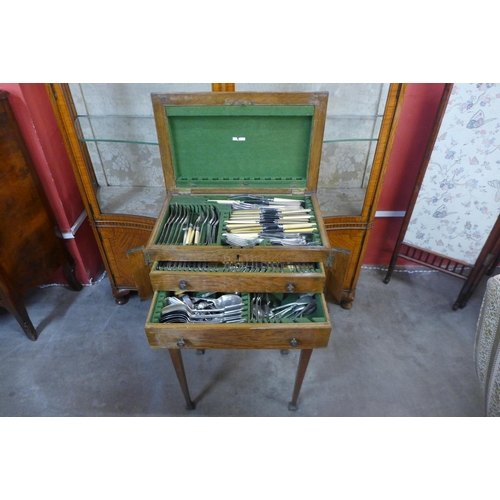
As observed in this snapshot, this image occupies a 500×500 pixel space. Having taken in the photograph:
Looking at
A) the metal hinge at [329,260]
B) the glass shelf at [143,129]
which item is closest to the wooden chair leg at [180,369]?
the metal hinge at [329,260]

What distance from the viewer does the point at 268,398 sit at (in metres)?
1.78

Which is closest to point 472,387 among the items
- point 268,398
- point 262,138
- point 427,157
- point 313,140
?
point 268,398

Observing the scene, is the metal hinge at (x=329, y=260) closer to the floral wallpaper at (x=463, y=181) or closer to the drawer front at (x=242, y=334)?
the drawer front at (x=242, y=334)

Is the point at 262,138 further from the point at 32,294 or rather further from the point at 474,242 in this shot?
the point at 32,294

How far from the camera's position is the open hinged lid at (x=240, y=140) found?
141 centimetres

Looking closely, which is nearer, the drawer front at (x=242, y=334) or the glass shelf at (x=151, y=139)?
the drawer front at (x=242, y=334)

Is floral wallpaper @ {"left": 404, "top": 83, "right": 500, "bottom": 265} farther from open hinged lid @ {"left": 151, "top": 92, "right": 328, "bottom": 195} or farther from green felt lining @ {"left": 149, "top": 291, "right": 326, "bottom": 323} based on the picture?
green felt lining @ {"left": 149, "top": 291, "right": 326, "bottom": 323}

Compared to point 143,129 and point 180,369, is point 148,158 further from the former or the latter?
point 180,369

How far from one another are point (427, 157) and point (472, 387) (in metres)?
1.22

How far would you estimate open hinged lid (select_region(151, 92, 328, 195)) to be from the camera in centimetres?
141

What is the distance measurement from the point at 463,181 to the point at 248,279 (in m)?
1.41

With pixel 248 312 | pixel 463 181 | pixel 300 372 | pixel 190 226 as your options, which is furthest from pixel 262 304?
pixel 463 181

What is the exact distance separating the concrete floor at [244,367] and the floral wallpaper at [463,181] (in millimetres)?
433

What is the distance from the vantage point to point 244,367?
194 centimetres
